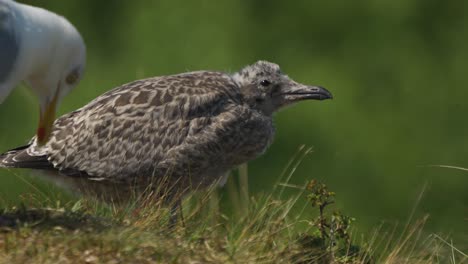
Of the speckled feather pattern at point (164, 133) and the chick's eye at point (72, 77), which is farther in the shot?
the speckled feather pattern at point (164, 133)

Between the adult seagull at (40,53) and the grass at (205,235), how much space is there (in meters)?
0.72

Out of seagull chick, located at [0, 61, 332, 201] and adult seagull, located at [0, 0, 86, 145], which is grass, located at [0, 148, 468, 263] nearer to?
seagull chick, located at [0, 61, 332, 201]

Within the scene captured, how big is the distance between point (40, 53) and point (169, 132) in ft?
6.02

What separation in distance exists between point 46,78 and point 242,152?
76.1 inches

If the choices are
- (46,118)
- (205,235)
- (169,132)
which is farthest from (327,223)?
(46,118)

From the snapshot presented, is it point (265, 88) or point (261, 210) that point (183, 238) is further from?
point (265, 88)

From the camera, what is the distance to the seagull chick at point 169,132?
882 centimetres

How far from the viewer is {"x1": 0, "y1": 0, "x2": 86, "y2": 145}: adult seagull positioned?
283 inches

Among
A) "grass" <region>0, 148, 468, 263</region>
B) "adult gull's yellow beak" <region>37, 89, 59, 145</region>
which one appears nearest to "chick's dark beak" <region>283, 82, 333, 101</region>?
"grass" <region>0, 148, 468, 263</region>

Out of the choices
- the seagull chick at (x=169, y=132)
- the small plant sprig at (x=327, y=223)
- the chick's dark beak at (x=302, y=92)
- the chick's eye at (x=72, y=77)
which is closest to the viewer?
the chick's eye at (x=72, y=77)

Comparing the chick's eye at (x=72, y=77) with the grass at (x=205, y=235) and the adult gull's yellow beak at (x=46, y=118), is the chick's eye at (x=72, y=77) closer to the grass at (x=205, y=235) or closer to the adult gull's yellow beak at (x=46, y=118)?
the adult gull's yellow beak at (x=46, y=118)

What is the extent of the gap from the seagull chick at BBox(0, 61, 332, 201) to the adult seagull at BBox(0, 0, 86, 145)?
1327 millimetres

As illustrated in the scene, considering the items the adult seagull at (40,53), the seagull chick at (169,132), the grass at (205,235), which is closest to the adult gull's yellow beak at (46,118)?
Answer: the adult seagull at (40,53)

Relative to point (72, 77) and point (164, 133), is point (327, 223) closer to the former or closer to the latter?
point (164, 133)
